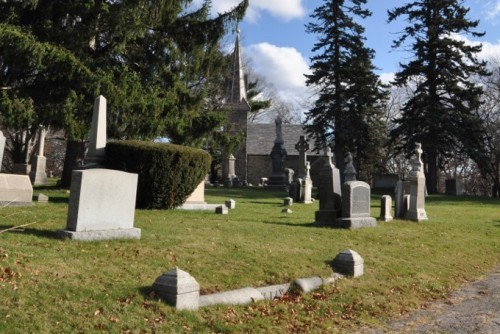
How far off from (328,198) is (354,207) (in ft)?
2.36

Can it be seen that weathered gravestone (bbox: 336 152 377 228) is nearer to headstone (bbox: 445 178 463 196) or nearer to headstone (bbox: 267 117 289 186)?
headstone (bbox: 267 117 289 186)

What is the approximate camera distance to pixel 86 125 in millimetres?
16609

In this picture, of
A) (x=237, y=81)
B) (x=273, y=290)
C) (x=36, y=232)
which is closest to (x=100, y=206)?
(x=36, y=232)

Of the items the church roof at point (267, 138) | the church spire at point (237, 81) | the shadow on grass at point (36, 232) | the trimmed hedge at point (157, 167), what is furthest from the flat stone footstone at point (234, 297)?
the church roof at point (267, 138)

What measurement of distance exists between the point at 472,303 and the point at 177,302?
16.1 feet

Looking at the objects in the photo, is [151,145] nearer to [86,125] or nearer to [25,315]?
[86,125]

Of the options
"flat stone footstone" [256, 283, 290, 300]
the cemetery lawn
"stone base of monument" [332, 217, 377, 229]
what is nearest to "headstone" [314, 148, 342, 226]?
"stone base of monument" [332, 217, 377, 229]

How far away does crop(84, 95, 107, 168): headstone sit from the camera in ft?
39.1

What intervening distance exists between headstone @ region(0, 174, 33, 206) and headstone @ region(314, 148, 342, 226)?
24.1 ft

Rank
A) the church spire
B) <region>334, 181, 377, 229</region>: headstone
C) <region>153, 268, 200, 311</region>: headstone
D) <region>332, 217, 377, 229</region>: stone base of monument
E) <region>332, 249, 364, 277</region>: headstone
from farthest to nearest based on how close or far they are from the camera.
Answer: the church spire, <region>334, 181, 377, 229</region>: headstone, <region>332, 217, 377, 229</region>: stone base of monument, <region>332, 249, 364, 277</region>: headstone, <region>153, 268, 200, 311</region>: headstone

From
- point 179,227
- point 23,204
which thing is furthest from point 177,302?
point 23,204

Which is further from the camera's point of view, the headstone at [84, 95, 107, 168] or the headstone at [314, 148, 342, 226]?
the headstone at [314, 148, 342, 226]

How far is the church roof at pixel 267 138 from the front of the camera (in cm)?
5050

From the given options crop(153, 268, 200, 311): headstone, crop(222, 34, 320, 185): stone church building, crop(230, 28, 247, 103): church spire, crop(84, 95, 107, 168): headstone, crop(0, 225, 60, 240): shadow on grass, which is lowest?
crop(153, 268, 200, 311): headstone
